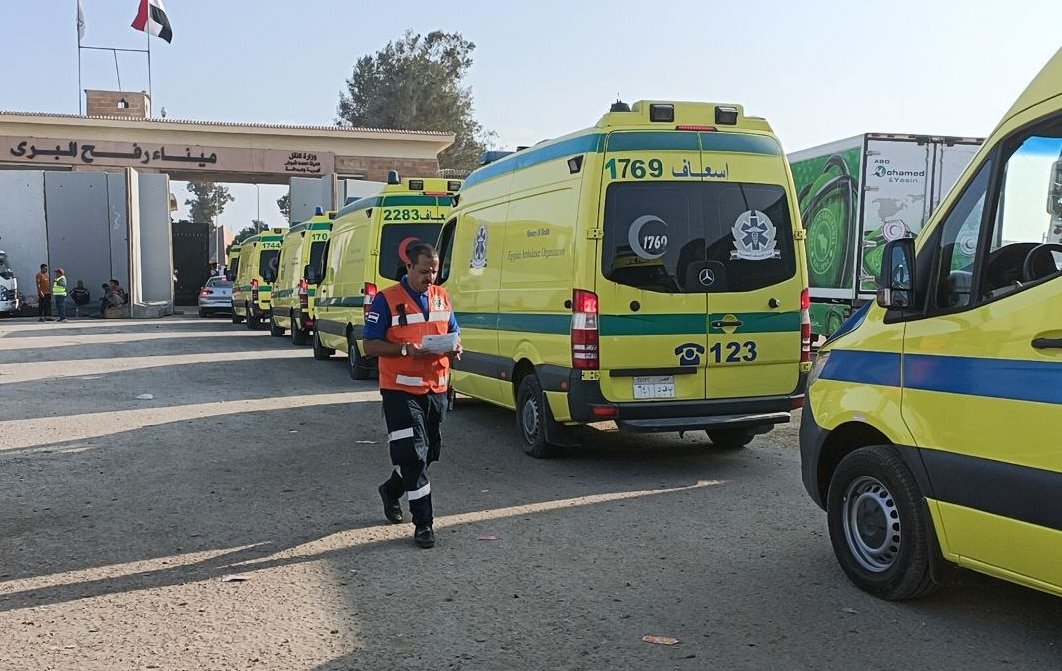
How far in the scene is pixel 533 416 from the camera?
8.17 metres

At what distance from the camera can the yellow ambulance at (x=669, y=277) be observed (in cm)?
720

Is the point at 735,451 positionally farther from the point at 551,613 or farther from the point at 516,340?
the point at 551,613

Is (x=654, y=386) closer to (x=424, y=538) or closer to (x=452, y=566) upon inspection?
(x=424, y=538)

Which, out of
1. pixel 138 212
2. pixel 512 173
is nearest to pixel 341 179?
pixel 138 212

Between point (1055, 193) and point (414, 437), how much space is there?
138 inches

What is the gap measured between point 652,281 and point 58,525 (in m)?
4.33

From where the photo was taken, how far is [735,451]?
8492mm

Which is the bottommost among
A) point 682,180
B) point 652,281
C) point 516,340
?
point 516,340

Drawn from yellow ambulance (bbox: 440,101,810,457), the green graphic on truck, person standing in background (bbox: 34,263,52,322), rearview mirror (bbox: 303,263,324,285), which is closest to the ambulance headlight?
yellow ambulance (bbox: 440,101,810,457)

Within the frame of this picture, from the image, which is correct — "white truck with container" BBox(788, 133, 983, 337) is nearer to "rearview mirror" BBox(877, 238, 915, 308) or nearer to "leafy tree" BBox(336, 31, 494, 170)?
"rearview mirror" BBox(877, 238, 915, 308)

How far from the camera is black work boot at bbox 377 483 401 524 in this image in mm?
6109

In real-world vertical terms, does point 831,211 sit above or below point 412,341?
above

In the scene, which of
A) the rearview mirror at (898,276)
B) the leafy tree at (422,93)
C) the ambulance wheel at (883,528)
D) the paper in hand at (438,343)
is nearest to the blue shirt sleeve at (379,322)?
the paper in hand at (438,343)

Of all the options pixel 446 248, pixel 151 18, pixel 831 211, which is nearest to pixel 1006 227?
pixel 446 248
